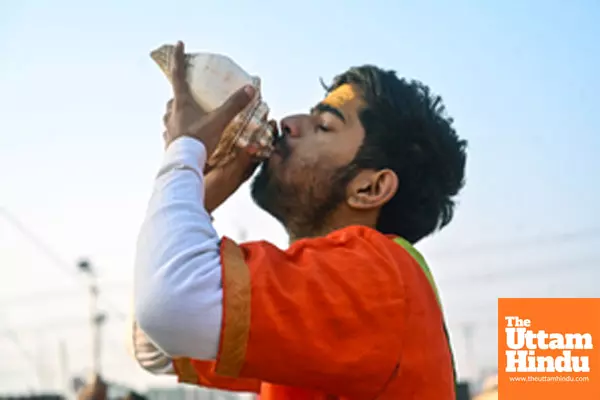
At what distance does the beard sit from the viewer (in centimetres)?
245

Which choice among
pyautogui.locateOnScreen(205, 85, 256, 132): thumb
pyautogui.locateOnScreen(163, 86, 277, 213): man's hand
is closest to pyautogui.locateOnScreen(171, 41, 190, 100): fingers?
pyautogui.locateOnScreen(205, 85, 256, 132): thumb

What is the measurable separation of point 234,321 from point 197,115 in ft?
2.24

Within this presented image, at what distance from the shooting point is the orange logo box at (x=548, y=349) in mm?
6613

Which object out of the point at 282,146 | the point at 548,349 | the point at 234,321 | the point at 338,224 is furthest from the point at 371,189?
the point at 548,349

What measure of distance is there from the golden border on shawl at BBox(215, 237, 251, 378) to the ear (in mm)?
631

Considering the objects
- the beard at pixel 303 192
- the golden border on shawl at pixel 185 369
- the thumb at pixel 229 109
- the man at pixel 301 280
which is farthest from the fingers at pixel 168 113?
the golden border on shawl at pixel 185 369

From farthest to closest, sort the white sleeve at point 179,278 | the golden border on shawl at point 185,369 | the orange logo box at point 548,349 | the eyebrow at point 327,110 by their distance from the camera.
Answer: the orange logo box at point 548,349
the golden border on shawl at point 185,369
the eyebrow at point 327,110
the white sleeve at point 179,278

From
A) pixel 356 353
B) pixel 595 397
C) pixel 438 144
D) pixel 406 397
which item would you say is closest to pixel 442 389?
pixel 406 397

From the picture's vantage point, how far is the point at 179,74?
2385 mm

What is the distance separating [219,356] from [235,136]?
79 cm

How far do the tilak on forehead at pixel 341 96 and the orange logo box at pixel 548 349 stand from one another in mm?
4237

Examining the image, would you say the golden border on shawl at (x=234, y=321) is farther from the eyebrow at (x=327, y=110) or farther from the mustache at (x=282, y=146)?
the eyebrow at (x=327, y=110)

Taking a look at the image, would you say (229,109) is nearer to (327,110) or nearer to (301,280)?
(327,110)

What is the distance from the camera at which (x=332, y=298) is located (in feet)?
6.26
